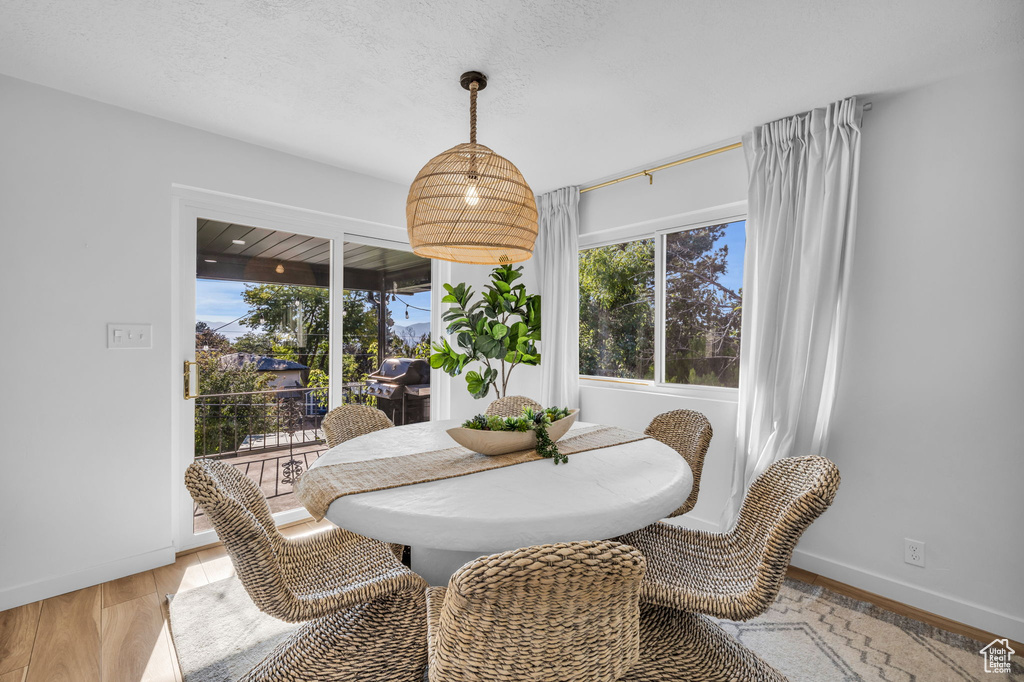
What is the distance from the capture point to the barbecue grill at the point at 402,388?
3.70m

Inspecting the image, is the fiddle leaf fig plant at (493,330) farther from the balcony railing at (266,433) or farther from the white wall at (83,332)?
the white wall at (83,332)

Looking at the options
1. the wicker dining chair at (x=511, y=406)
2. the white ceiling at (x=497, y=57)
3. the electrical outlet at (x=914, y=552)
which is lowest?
the electrical outlet at (x=914, y=552)

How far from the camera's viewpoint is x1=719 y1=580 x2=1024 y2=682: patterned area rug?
1.77 metres

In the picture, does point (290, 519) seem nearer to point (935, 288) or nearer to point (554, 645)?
point (554, 645)

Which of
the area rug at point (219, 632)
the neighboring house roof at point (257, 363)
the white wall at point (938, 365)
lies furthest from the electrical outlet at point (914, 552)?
the neighboring house roof at point (257, 363)

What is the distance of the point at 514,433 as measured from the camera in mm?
1744

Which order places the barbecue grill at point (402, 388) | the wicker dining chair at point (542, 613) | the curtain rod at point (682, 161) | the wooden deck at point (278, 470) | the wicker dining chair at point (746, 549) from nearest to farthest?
the wicker dining chair at point (542, 613) → the wicker dining chair at point (746, 549) → the curtain rod at point (682, 161) → the wooden deck at point (278, 470) → the barbecue grill at point (402, 388)

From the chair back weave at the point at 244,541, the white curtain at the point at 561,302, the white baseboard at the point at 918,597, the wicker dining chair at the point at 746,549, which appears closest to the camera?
the chair back weave at the point at 244,541

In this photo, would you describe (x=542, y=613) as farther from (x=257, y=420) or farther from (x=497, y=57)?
(x=257, y=420)

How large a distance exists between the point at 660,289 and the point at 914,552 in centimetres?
196

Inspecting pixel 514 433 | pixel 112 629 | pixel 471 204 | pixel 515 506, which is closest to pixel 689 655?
pixel 515 506

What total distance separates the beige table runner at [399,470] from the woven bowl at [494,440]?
1.1 inches

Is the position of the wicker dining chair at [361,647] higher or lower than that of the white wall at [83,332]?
lower

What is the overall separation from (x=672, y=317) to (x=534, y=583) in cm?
275
